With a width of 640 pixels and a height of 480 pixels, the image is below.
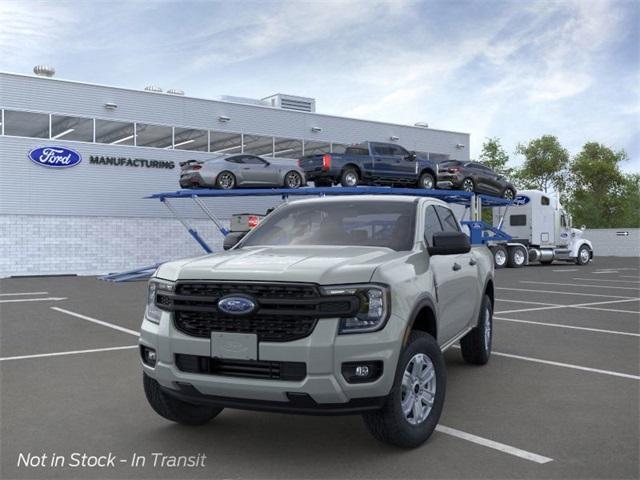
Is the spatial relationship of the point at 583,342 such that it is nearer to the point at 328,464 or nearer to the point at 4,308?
the point at 328,464

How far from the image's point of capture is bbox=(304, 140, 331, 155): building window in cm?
3447

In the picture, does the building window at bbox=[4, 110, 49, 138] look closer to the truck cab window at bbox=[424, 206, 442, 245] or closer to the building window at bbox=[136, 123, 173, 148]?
the building window at bbox=[136, 123, 173, 148]

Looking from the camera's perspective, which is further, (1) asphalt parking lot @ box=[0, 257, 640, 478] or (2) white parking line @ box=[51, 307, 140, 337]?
(2) white parking line @ box=[51, 307, 140, 337]

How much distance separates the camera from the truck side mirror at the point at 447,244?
5027 millimetres

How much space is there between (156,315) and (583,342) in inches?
251

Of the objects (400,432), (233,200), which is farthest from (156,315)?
(233,200)

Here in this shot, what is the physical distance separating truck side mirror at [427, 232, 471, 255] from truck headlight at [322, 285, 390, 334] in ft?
3.44

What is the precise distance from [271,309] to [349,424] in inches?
59.1

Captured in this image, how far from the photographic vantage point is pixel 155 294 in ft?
15.1

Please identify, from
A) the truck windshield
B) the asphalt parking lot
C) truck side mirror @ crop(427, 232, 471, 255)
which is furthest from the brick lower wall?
truck side mirror @ crop(427, 232, 471, 255)

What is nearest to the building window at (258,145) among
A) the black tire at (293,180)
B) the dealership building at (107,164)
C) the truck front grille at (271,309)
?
the dealership building at (107,164)

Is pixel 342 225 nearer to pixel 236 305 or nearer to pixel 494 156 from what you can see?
pixel 236 305

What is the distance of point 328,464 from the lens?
4199 millimetres

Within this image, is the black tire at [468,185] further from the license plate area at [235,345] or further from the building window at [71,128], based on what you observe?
the license plate area at [235,345]
